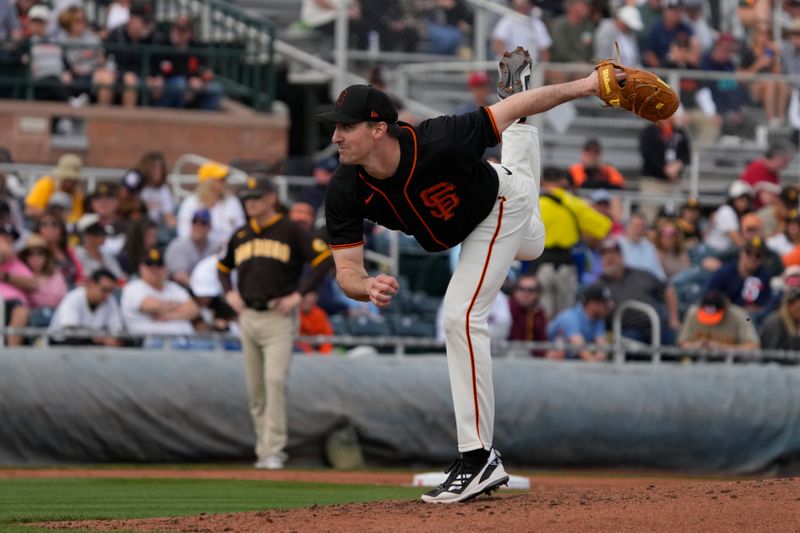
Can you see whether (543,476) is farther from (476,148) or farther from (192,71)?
(192,71)

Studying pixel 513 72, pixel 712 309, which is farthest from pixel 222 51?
pixel 513 72

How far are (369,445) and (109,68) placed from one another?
738 centimetres

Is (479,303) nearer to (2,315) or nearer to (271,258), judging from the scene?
(271,258)

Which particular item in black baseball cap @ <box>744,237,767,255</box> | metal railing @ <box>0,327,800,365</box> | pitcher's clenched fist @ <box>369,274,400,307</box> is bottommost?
metal railing @ <box>0,327,800,365</box>

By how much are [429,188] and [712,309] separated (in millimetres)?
7589

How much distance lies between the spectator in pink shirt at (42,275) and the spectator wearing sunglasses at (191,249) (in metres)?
1.20

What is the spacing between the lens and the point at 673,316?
15070mm

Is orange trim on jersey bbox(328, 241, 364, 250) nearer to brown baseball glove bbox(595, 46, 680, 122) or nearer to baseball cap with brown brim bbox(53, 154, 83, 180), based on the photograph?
brown baseball glove bbox(595, 46, 680, 122)

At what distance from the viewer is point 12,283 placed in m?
13.1

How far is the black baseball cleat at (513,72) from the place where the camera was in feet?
26.4

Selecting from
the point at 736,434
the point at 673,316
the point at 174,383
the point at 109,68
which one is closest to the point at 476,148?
the point at 174,383

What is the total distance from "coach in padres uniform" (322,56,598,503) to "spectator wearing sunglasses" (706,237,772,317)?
8136 millimetres

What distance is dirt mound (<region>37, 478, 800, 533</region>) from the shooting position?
6.37 m

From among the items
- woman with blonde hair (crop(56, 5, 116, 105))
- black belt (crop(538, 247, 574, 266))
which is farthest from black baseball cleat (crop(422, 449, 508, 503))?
woman with blonde hair (crop(56, 5, 116, 105))
